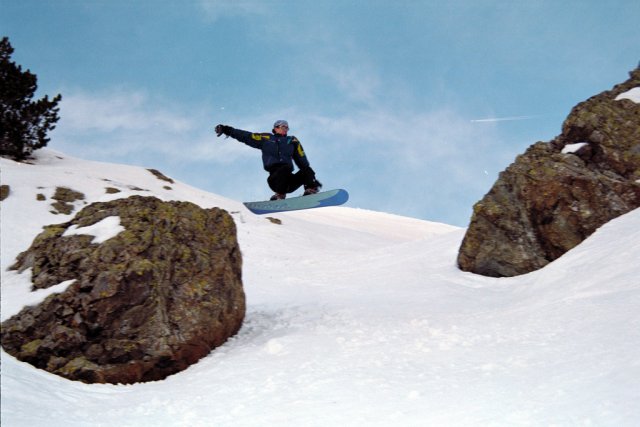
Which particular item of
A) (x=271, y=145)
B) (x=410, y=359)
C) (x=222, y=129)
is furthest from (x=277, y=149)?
(x=410, y=359)

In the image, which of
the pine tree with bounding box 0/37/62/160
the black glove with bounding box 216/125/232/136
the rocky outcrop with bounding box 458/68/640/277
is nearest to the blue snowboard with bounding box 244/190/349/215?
the black glove with bounding box 216/125/232/136

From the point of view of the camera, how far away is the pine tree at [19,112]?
26.0 m

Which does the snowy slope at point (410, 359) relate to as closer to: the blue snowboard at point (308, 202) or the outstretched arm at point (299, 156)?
the blue snowboard at point (308, 202)

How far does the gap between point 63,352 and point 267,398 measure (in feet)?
9.97

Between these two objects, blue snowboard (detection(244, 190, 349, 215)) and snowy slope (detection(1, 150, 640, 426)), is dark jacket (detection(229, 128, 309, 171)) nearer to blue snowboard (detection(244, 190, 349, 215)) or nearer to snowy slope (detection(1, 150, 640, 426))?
blue snowboard (detection(244, 190, 349, 215))

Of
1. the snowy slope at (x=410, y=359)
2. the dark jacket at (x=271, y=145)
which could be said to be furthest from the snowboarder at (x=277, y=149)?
the snowy slope at (x=410, y=359)

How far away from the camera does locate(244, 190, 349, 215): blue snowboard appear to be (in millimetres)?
13078

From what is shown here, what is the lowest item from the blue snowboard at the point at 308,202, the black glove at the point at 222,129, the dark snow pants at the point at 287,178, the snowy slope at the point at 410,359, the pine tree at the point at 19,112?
the snowy slope at the point at 410,359

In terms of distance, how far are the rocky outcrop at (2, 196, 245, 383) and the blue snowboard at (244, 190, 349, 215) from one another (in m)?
3.77

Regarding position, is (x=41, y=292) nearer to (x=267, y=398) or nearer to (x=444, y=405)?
(x=267, y=398)

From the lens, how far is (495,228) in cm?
1425

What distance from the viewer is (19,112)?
26.6 metres

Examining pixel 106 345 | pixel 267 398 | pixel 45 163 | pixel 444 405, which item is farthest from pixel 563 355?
pixel 45 163

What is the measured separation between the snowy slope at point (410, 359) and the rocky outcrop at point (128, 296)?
0.32m
